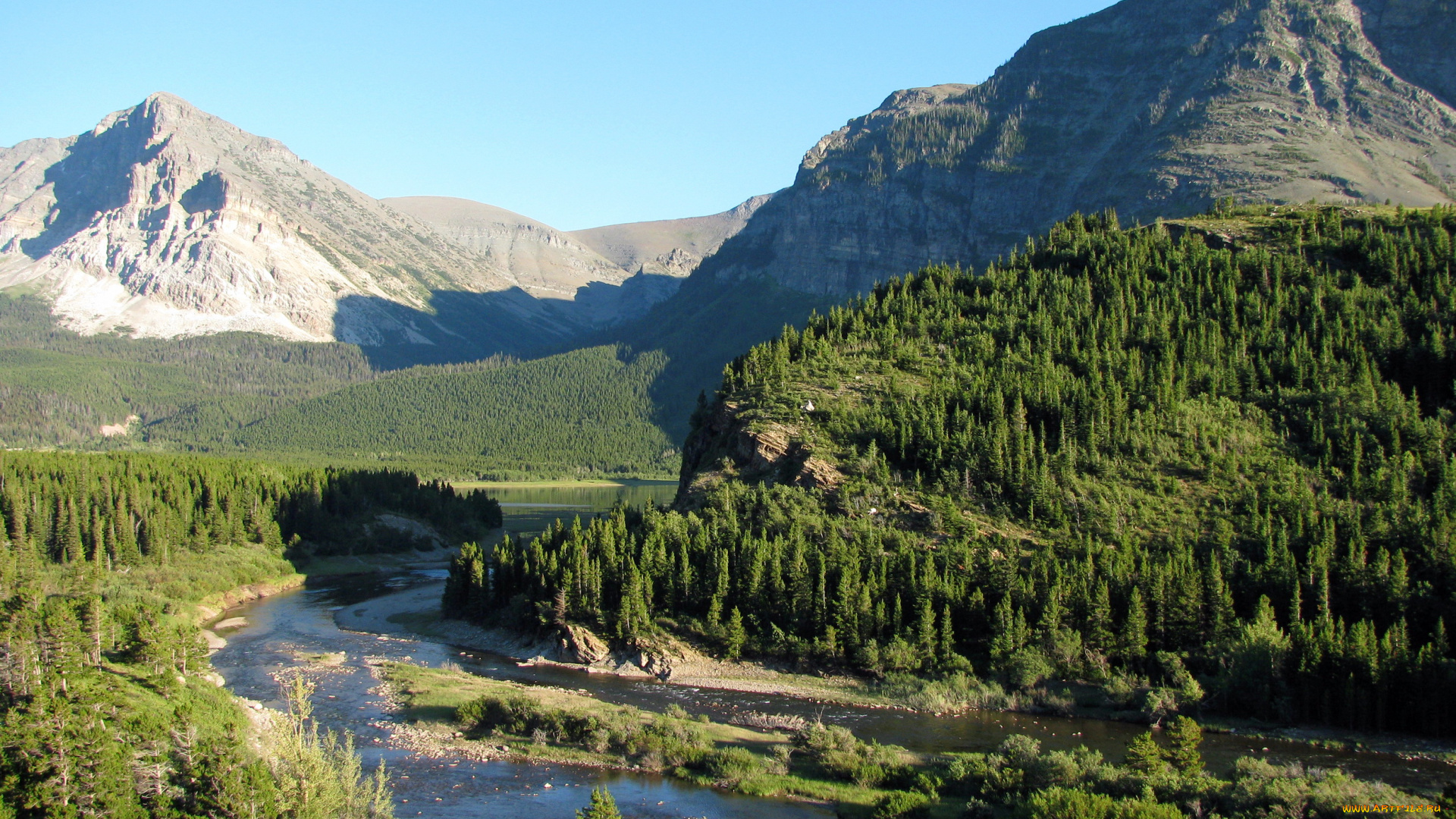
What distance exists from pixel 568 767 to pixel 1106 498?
5783 cm

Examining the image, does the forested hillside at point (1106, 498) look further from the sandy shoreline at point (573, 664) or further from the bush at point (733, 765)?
the bush at point (733, 765)

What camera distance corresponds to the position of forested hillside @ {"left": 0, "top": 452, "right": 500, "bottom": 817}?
144ft

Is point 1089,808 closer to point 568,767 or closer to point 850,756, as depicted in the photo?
point 850,756

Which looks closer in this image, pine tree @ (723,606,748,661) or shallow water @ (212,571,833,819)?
shallow water @ (212,571,833,819)

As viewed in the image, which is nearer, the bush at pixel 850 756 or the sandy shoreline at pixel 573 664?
the bush at pixel 850 756

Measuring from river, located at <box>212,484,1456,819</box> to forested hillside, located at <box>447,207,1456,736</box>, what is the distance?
612cm

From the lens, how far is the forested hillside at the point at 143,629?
144ft

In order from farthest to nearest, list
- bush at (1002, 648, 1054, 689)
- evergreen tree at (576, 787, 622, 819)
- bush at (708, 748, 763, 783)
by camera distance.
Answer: bush at (1002, 648, 1054, 689)
bush at (708, 748, 763, 783)
evergreen tree at (576, 787, 622, 819)

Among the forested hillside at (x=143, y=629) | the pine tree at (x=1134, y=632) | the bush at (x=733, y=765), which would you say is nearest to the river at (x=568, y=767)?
the bush at (x=733, y=765)

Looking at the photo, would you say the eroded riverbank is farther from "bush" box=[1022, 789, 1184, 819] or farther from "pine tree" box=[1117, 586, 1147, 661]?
"bush" box=[1022, 789, 1184, 819]

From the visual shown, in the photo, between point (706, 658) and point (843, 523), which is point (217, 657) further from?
point (843, 523)

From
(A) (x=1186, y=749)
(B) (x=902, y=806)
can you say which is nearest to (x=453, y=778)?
(B) (x=902, y=806)

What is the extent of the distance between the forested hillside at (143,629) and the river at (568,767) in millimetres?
5936

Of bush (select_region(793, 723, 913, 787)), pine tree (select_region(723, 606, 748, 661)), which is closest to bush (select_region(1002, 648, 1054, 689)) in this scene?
bush (select_region(793, 723, 913, 787))
